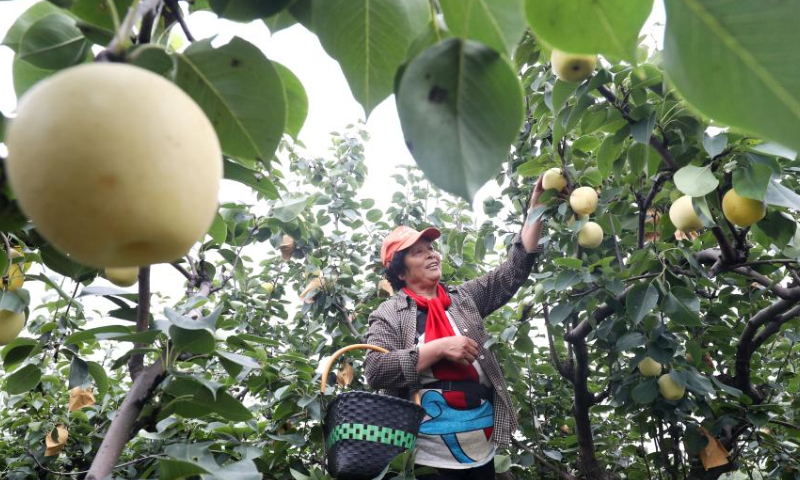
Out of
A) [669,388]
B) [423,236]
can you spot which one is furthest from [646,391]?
[423,236]

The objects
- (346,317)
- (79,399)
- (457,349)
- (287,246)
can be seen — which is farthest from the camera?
(287,246)

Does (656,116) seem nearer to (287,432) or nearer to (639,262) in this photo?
Result: (639,262)

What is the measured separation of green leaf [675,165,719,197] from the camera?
1306mm

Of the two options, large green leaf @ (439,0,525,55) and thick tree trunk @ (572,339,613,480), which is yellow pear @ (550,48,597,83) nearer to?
large green leaf @ (439,0,525,55)

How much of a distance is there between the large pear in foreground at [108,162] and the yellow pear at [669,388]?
2.02 metres

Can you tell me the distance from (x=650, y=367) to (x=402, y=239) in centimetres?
106

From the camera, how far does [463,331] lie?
219 cm

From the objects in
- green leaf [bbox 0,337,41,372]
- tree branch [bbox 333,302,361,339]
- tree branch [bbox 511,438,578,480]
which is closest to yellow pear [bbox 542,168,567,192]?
tree branch [bbox 511,438,578,480]

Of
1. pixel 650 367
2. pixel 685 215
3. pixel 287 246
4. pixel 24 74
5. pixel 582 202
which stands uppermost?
pixel 287 246

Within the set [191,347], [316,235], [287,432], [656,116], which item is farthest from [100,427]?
[656,116]

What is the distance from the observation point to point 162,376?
91cm

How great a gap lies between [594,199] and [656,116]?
0.40 metres

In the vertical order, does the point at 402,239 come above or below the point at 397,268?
above

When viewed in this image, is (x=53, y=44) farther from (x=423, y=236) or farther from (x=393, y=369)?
(x=423, y=236)
